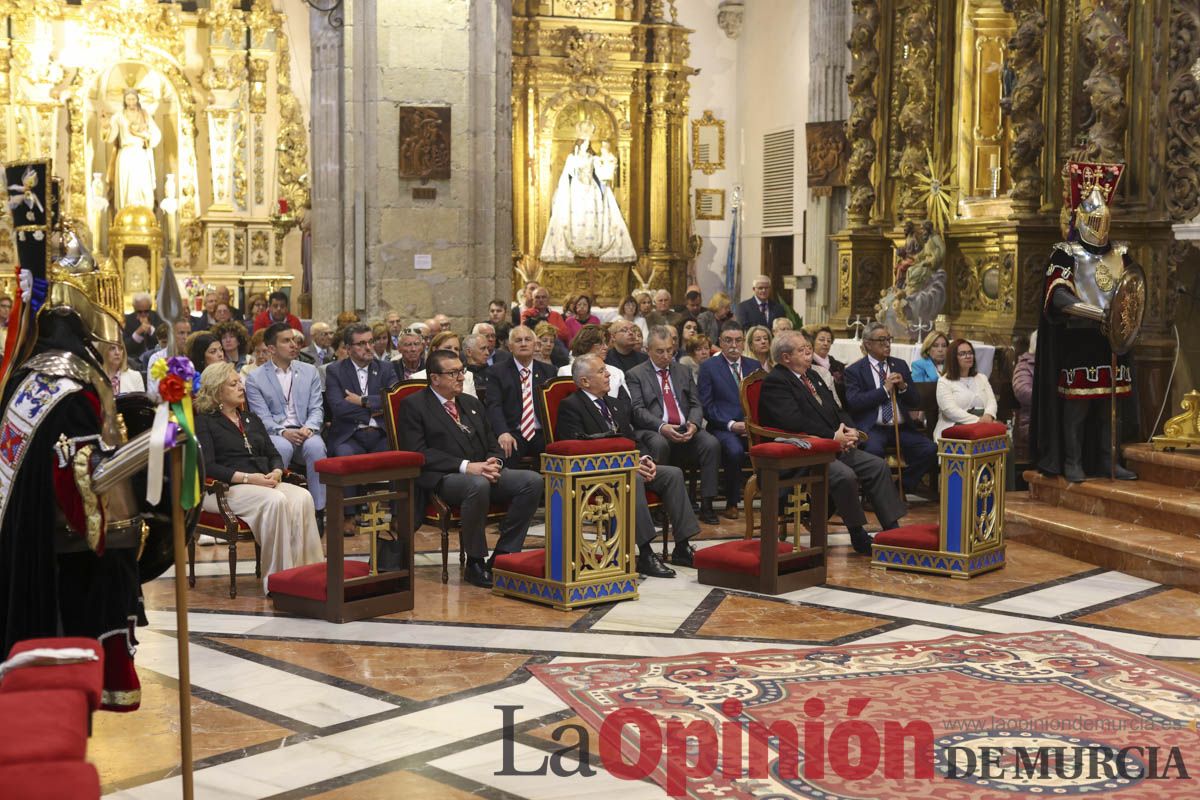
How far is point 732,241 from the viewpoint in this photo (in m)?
19.6

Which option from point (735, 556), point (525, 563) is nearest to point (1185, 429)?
point (735, 556)

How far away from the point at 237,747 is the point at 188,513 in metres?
0.83

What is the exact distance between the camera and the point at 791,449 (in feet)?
23.6

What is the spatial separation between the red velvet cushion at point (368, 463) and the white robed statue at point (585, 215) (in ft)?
40.5

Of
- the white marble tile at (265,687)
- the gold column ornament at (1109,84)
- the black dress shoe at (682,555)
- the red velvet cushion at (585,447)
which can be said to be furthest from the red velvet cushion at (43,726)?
the gold column ornament at (1109,84)

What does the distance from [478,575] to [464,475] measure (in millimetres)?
503

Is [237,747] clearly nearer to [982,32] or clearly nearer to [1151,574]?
[1151,574]

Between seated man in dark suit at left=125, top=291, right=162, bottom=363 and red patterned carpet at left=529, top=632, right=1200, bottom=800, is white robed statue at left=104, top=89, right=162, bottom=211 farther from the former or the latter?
red patterned carpet at left=529, top=632, right=1200, bottom=800

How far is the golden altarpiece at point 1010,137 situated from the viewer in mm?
9414

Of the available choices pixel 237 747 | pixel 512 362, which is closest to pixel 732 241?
pixel 512 362

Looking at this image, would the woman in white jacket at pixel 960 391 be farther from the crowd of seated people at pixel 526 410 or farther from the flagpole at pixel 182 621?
the flagpole at pixel 182 621

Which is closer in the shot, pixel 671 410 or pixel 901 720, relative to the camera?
pixel 901 720

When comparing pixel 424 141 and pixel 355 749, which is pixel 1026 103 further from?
pixel 355 749

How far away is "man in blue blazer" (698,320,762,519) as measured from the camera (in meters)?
9.20
